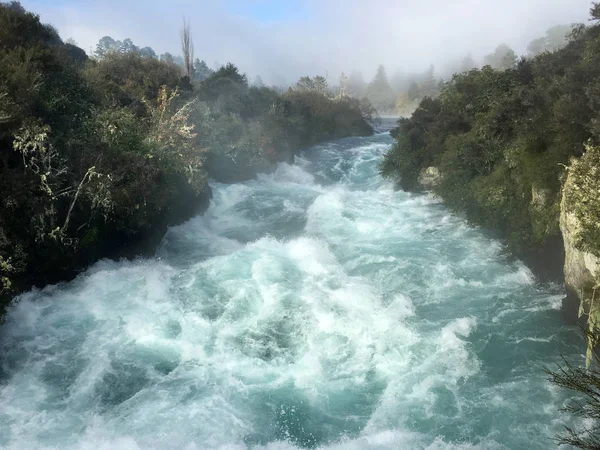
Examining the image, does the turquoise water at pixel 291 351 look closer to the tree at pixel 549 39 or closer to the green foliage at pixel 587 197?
the green foliage at pixel 587 197

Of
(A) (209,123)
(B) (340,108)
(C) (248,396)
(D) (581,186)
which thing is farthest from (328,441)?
(B) (340,108)

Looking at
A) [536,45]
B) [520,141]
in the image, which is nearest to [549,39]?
[536,45]

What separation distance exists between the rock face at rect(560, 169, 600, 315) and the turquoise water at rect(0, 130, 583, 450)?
1427mm

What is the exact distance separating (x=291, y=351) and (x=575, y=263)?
30.2 ft

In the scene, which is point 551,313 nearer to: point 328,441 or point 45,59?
point 328,441

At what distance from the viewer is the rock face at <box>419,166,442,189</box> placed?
85.9 ft

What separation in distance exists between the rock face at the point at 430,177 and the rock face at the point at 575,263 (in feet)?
42.3

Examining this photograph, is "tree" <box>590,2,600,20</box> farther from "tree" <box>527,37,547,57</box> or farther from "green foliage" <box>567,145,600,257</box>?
"tree" <box>527,37,547,57</box>

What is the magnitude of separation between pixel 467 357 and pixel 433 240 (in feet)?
29.0

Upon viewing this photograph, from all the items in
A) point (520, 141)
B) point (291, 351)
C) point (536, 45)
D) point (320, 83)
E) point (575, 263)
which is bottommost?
point (291, 351)

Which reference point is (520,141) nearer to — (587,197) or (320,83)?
(587,197)

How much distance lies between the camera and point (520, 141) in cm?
1756

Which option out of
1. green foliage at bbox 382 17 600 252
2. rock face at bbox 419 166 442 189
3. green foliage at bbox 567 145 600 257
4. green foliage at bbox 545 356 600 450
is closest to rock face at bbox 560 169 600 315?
green foliage at bbox 567 145 600 257

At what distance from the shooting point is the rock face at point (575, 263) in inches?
455
